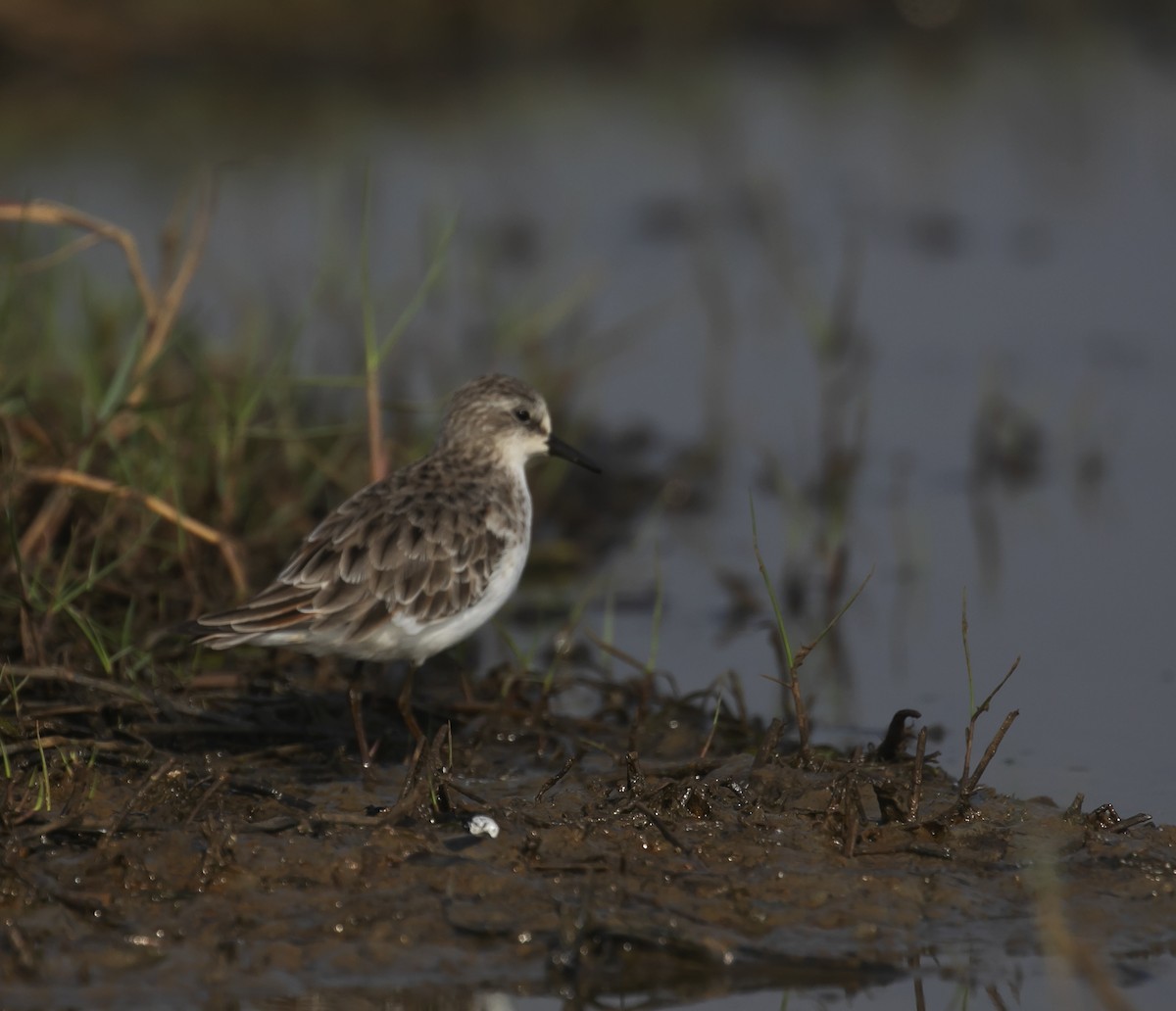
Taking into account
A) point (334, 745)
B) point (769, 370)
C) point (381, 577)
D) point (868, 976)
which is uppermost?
point (769, 370)

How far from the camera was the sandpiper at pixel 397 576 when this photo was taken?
19.5 feet

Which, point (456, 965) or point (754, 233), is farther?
point (754, 233)

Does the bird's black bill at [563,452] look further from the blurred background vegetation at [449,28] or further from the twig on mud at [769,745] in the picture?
the blurred background vegetation at [449,28]

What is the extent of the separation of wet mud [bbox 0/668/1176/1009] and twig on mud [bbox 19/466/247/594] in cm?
90

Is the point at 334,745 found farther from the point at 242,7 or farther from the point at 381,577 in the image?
the point at 242,7

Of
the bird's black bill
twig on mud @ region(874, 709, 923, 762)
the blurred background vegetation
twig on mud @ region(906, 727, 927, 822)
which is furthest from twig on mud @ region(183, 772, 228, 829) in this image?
the blurred background vegetation

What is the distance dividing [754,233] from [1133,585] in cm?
548

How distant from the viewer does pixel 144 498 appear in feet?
22.0

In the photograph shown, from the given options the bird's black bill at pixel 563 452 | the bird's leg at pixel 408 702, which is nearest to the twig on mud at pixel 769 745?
the bird's leg at pixel 408 702

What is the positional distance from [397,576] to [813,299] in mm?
5300

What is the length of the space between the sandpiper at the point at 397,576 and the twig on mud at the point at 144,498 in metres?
0.66

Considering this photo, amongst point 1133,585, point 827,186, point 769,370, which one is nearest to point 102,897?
point 1133,585

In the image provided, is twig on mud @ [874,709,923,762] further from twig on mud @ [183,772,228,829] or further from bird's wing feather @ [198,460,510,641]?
twig on mud @ [183,772,228,829]

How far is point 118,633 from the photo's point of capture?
6637 mm
